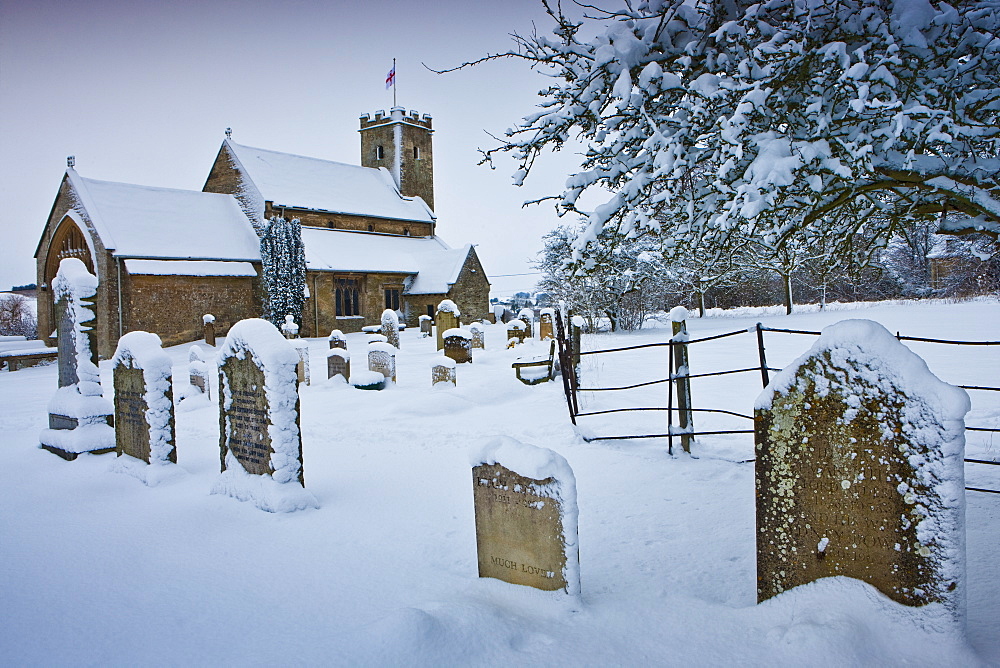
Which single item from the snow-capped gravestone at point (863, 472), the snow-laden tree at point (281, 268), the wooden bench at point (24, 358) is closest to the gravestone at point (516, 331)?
the snow-laden tree at point (281, 268)

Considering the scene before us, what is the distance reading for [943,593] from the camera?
2615 millimetres

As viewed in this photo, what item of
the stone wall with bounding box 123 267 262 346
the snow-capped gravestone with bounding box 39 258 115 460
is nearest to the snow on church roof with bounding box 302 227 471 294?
the stone wall with bounding box 123 267 262 346

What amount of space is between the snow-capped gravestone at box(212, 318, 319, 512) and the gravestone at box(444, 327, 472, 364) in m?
10.2

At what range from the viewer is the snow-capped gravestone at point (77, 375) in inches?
281

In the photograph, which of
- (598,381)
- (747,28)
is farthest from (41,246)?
(747,28)

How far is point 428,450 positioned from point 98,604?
161 inches

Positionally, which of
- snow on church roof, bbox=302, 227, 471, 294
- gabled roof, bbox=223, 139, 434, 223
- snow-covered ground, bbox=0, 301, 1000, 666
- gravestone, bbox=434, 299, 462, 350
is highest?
gabled roof, bbox=223, 139, 434, 223

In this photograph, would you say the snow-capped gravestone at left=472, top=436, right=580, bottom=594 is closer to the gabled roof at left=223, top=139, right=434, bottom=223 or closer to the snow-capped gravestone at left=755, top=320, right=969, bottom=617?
the snow-capped gravestone at left=755, top=320, right=969, bottom=617

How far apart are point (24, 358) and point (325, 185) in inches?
753

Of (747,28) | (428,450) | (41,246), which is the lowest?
(428,450)

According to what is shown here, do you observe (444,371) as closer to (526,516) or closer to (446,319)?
(526,516)

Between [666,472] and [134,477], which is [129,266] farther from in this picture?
[666,472]

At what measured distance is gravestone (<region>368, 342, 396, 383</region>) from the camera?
1262cm

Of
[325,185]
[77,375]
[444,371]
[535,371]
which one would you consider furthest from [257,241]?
[77,375]
